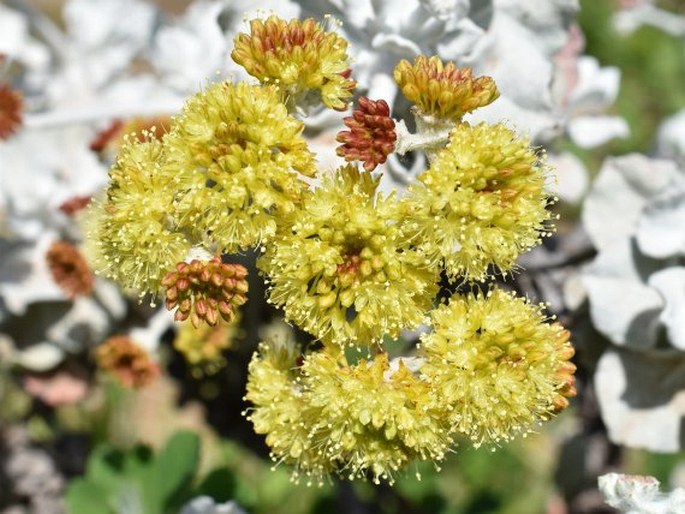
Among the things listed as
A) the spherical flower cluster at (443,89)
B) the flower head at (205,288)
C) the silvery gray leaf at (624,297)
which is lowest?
the silvery gray leaf at (624,297)

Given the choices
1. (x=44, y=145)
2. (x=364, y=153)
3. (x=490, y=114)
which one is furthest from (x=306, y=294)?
(x=44, y=145)

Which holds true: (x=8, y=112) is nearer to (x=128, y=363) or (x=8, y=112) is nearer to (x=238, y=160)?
(x=128, y=363)

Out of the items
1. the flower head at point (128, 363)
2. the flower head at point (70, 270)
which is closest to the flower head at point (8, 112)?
the flower head at point (70, 270)

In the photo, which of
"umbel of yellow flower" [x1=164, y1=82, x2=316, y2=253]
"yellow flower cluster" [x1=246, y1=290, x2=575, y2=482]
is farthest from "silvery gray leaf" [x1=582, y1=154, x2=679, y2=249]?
"umbel of yellow flower" [x1=164, y1=82, x2=316, y2=253]

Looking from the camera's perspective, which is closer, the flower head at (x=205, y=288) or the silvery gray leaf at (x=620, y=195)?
the flower head at (x=205, y=288)

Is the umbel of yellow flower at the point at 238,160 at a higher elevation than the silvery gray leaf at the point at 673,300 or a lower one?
higher

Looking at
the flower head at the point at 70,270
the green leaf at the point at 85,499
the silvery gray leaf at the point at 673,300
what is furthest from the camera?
A: the flower head at the point at 70,270

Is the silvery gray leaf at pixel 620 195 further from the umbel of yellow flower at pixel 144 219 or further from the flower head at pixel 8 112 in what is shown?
the flower head at pixel 8 112
